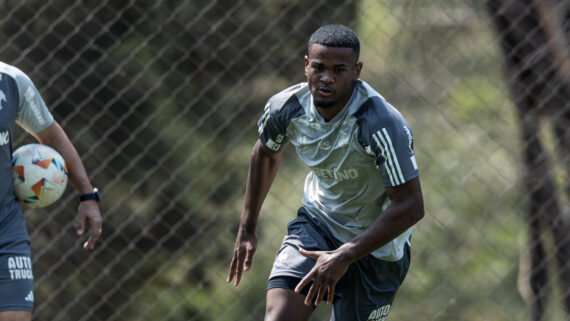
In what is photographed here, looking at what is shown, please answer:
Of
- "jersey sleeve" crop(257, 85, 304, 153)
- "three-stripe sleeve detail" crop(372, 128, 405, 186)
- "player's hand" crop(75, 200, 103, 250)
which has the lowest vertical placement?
"player's hand" crop(75, 200, 103, 250)

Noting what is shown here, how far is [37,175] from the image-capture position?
3396mm

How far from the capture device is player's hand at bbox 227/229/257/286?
348 cm

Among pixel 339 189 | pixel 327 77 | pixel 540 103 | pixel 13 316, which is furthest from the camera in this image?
pixel 540 103

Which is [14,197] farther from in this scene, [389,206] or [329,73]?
[389,206]

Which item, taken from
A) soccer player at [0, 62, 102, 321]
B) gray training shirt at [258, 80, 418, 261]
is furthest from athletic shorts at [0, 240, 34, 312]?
gray training shirt at [258, 80, 418, 261]

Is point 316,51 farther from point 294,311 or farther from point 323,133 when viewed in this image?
point 294,311

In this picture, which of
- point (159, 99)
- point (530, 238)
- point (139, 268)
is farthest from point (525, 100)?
point (139, 268)

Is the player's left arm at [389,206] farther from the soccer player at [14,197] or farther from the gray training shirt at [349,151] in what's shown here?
the soccer player at [14,197]

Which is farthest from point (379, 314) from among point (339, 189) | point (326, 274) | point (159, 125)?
point (159, 125)

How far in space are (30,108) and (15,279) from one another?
0.75 metres

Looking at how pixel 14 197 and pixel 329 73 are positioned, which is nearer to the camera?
pixel 329 73

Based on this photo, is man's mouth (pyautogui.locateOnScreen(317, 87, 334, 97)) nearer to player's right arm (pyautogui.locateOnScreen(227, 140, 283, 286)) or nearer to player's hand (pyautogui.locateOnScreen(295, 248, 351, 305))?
player's right arm (pyautogui.locateOnScreen(227, 140, 283, 286))

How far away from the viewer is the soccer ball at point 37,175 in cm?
340

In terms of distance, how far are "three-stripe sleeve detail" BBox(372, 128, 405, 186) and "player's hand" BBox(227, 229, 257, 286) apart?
2.63 feet
